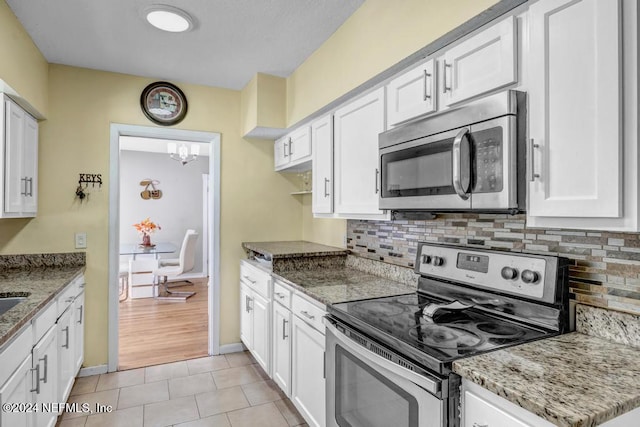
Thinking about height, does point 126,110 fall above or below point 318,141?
above

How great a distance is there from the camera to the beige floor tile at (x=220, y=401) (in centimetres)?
246

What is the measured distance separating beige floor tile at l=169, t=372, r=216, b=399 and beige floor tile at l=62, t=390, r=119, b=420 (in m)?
0.37

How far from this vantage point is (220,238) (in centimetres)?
341

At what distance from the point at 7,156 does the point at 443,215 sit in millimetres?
2487

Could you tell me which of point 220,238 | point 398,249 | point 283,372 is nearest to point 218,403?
point 283,372

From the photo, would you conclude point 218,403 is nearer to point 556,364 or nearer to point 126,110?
point 556,364

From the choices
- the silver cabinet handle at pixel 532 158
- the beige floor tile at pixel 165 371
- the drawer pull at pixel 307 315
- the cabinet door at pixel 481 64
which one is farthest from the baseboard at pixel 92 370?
the silver cabinet handle at pixel 532 158

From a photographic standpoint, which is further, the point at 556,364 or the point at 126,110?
the point at 126,110

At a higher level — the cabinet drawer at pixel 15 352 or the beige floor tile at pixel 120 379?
the cabinet drawer at pixel 15 352

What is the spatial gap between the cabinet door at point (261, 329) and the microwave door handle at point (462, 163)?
1741 millimetres

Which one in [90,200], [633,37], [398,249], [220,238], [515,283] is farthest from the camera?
[220,238]

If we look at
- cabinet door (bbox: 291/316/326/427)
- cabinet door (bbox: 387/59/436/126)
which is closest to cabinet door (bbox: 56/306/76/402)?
cabinet door (bbox: 291/316/326/427)

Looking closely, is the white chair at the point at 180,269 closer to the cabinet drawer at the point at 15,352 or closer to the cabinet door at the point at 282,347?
the cabinet door at the point at 282,347

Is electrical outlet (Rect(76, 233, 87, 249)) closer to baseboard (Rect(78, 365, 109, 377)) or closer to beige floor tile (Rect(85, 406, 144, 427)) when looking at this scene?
baseboard (Rect(78, 365, 109, 377))
